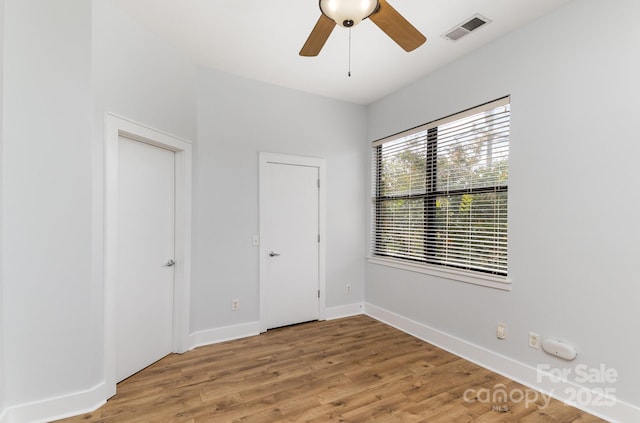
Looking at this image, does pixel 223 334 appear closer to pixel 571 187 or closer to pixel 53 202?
pixel 53 202

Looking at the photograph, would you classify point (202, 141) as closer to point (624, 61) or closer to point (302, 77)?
→ point (302, 77)

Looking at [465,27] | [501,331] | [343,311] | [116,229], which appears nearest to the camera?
[116,229]

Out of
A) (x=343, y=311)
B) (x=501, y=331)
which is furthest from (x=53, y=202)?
(x=501, y=331)

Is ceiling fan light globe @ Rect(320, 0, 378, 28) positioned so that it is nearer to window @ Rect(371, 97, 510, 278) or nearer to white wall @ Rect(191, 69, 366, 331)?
window @ Rect(371, 97, 510, 278)

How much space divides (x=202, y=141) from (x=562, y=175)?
3.26m

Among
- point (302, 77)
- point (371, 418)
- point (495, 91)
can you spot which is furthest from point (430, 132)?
point (371, 418)

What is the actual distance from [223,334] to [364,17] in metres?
3.18

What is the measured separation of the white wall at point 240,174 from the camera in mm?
3158

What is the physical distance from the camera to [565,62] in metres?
2.19

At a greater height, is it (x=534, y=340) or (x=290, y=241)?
(x=290, y=241)

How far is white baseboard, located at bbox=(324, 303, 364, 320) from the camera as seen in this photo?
3.95 meters

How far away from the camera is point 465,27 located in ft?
8.01

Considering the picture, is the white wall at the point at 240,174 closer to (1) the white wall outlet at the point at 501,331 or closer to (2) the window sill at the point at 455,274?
(2) the window sill at the point at 455,274

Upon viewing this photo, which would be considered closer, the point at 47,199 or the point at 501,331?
the point at 47,199
